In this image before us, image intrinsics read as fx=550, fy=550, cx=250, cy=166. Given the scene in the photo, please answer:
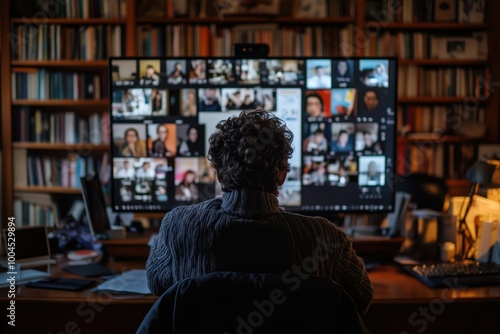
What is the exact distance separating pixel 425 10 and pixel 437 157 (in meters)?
1.10

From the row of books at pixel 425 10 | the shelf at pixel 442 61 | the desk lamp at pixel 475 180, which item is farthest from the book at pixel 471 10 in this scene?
the desk lamp at pixel 475 180

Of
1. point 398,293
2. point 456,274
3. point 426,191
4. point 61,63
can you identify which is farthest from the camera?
point 61,63

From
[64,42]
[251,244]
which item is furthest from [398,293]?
[64,42]

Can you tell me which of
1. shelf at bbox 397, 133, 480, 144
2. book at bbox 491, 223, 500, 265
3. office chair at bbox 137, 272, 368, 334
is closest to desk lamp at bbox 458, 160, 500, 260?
book at bbox 491, 223, 500, 265

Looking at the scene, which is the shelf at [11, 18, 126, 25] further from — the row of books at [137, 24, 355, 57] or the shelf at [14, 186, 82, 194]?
the shelf at [14, 186, 82, 194]

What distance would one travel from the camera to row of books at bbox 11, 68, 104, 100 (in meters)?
4.01

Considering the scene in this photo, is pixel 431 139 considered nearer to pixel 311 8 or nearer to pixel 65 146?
pixel 311 8

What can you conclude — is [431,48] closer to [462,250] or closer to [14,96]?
[462,250]

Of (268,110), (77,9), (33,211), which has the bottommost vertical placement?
(33,211)

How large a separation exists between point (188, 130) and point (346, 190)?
65cm

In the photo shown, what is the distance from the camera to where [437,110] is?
4.16 meters

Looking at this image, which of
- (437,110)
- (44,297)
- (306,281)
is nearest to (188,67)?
(44,297)

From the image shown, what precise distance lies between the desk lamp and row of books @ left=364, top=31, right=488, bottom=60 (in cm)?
211

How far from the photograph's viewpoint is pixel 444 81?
13.6 feet
